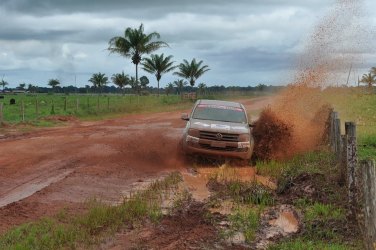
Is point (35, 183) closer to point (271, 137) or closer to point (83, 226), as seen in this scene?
point (83, 226)

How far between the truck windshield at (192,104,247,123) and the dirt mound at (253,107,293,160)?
2.53ft

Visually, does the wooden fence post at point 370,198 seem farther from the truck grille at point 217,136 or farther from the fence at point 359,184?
the truck grille at point 217,136

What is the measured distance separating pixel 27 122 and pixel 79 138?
7.32 m

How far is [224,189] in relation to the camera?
11.0 metres

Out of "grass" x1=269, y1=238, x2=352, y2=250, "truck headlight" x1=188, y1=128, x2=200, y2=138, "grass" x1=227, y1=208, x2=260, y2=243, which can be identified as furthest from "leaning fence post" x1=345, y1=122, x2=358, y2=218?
"truck headlight" x1=188, y1=128, x2=200, y2=138

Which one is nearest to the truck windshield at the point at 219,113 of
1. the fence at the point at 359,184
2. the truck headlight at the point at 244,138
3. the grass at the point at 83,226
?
the truck headlight at the point at 244,138

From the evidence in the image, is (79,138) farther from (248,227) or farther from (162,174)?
(248,227)

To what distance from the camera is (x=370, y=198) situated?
6051mm

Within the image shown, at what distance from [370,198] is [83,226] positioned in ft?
13.4

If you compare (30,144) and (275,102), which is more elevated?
(275,102)

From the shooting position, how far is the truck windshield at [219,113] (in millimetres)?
15034

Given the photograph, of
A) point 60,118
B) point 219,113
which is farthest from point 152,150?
point 60,118

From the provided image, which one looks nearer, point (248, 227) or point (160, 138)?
point (248, 227)

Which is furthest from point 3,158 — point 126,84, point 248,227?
point 126,84
